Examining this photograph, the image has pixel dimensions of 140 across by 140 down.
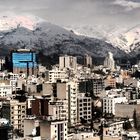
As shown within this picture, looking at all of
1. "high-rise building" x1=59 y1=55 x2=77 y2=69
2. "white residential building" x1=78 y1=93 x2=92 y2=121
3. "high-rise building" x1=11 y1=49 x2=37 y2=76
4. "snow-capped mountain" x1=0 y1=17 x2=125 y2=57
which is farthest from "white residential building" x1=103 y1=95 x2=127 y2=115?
"snow-capped mountain" x1=0 y1=17 x2=125 y2=57

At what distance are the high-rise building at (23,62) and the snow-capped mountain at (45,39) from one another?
10.7m

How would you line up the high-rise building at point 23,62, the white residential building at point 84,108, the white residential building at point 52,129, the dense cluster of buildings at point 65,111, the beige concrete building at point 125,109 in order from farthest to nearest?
the high-rise building at point 23,62, the beige concrete building at point 125,109, the white residential building at point 84,108, the dense cluster of buildings at point 65,111, the white residential building at point 52,129

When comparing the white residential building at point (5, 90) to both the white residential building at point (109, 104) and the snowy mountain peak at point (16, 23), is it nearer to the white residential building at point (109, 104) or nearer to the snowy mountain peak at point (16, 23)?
the white residential building at point (109, 104)

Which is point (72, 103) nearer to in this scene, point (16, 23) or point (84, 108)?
point (84, 108)

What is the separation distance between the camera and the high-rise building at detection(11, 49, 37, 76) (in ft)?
85.5

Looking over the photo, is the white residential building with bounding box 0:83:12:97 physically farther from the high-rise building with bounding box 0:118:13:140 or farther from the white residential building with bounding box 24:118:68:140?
the high-rise building with bounding box 0:118:13:140

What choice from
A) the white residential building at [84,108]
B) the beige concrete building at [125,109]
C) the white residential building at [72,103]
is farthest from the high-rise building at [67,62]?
the white residential building at [72,103]

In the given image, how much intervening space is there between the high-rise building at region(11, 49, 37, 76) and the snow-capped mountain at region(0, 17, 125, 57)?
10731 millimetres

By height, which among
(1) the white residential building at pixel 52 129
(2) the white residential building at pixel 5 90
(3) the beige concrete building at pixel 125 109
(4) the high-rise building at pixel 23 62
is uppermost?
(4) the high-rise building at pixel 23 62

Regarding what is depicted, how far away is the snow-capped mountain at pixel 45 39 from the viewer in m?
42.0

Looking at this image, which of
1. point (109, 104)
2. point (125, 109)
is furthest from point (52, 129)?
point (109, 104)

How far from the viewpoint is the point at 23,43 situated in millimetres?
42969

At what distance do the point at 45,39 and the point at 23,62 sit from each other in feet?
60.6

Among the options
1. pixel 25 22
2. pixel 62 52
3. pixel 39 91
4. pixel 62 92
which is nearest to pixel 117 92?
pixel 39 91
